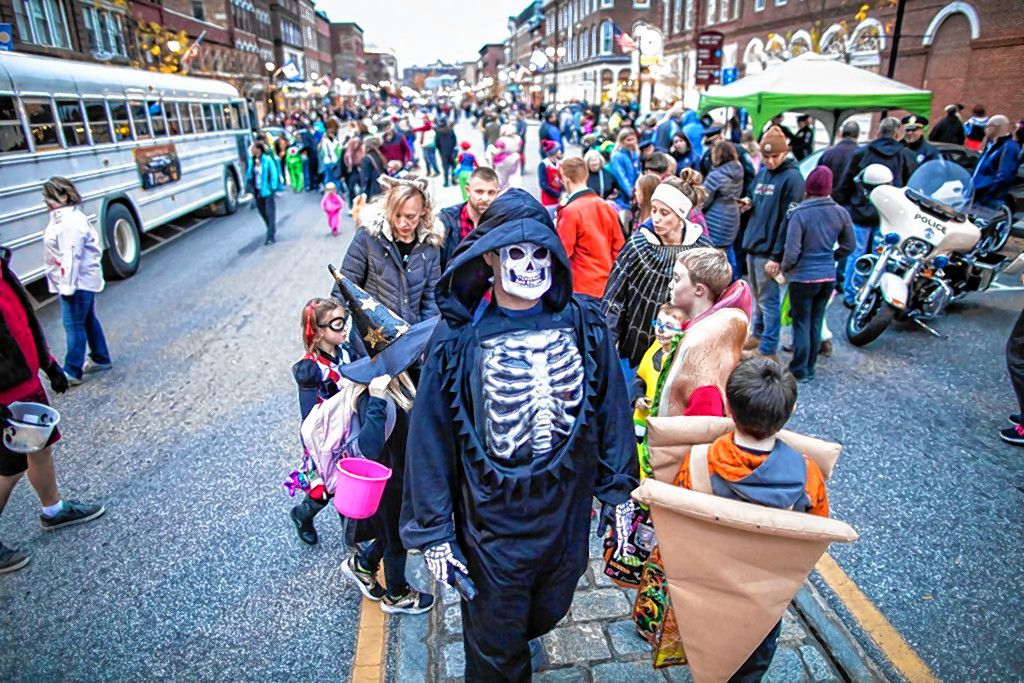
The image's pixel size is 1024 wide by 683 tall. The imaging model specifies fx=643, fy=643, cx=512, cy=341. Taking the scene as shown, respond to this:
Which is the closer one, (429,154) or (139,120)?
(139,120)

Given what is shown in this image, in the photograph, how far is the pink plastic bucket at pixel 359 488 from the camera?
8.81 ft

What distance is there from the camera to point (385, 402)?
282cm

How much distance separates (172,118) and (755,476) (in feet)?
46.7

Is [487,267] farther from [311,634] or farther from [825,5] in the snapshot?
[825,5]

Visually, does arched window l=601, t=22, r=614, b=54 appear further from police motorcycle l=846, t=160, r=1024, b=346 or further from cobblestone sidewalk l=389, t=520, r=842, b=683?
cobblestone sidewalk l=389, t=520, r=842, b=683

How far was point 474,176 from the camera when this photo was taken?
4.82 meters

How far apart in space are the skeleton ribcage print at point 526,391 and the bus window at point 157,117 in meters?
12.5

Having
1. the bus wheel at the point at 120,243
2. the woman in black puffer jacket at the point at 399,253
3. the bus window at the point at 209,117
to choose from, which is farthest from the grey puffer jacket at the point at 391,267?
the bus window at the point at 209,117

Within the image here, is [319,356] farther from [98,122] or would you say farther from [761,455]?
[98,122]

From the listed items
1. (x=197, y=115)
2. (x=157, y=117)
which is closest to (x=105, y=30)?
(x=197, y=115)

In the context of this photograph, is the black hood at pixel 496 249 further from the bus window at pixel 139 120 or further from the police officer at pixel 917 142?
the bus window at pixel 139 120

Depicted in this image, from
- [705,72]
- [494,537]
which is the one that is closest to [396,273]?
[494,537]

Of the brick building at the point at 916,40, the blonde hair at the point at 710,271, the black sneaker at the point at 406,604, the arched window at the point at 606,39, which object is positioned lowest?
the black sneaker at the point at 406,604

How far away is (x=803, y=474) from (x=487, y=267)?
1.30 meters
